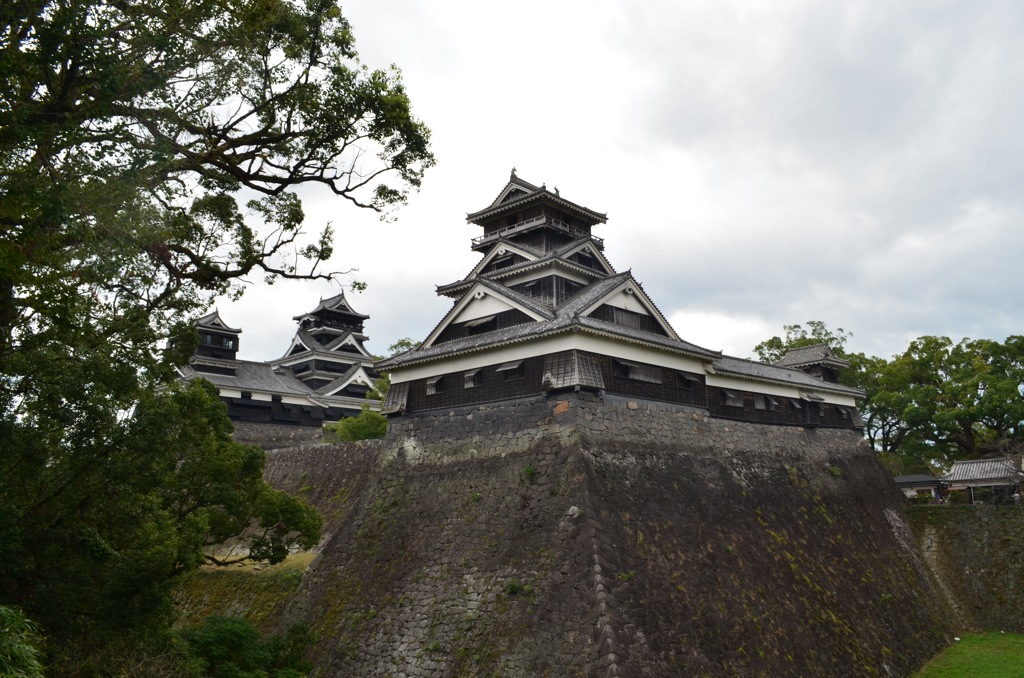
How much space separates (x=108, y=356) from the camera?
33.7 ft

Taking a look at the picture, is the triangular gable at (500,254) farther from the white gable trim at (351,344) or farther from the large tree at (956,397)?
the large tree at (956,397)

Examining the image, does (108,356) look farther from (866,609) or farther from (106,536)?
(866,609)

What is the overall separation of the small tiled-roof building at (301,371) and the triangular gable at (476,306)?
13558mm

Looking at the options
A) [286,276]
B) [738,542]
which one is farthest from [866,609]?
[286,276]

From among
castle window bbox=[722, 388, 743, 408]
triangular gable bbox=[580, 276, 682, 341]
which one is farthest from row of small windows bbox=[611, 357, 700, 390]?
castle window bbox=[722, 388, 743, 408]

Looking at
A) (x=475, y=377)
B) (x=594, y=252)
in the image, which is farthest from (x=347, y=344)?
(x=475, y=377)

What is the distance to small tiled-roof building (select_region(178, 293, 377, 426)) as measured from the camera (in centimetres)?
3512

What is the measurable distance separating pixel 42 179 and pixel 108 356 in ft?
9.10

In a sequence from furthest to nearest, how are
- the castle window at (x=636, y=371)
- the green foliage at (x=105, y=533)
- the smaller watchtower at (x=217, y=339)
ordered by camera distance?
the smaller watchtower at (x=217, y=339) < the castle window at (x=636, y=371) < the green foliage at (x=105, y=533)

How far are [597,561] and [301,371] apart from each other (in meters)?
33.0

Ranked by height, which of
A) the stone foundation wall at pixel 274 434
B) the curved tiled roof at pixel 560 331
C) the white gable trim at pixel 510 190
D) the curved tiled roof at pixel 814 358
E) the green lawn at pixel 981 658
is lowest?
the green lawn at pixel 981 658

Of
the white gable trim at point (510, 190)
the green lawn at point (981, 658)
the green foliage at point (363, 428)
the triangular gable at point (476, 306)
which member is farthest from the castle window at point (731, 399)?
the green foliage at point (363, 428)

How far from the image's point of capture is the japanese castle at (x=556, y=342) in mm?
18109

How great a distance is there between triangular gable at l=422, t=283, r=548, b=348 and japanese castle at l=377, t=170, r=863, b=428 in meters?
0.03
